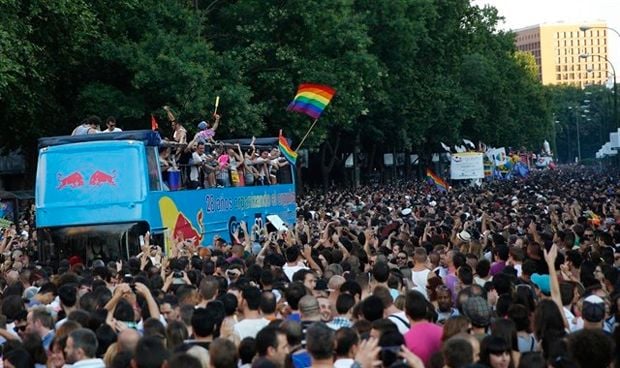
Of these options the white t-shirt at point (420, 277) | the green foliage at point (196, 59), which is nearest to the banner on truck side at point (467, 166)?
the green foliage at point (196, 59)

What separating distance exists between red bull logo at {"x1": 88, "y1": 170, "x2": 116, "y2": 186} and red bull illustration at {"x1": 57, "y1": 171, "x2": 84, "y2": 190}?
16cm

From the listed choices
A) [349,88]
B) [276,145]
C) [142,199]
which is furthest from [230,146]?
[349,88]

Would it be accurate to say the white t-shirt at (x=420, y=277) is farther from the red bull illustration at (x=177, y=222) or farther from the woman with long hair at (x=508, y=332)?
the red bull illustration at (x=177, y=222)

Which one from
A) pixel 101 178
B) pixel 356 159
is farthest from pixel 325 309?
pixel 356 159

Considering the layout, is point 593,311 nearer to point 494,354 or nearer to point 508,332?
point 508,332

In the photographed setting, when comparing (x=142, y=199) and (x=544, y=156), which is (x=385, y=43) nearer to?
(x=142, y=199)

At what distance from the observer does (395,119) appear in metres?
67.5

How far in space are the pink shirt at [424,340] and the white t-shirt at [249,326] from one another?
1.40 metres

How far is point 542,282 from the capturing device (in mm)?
13531

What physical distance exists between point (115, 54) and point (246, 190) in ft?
34.4

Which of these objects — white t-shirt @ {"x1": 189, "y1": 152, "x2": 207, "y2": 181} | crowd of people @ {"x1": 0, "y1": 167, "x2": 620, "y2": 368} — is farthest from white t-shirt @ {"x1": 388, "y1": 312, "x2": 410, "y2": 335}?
white t-shirt @ {"x1": 189, "y1": 152, "x2": 207, "y2": 181}

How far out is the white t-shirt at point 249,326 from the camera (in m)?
10.5

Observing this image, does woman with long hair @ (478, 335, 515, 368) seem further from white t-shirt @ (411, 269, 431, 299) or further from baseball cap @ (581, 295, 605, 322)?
white t-shirt @ (411, 269, 431, 299)

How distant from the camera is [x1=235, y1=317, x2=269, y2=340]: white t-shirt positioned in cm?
1045
